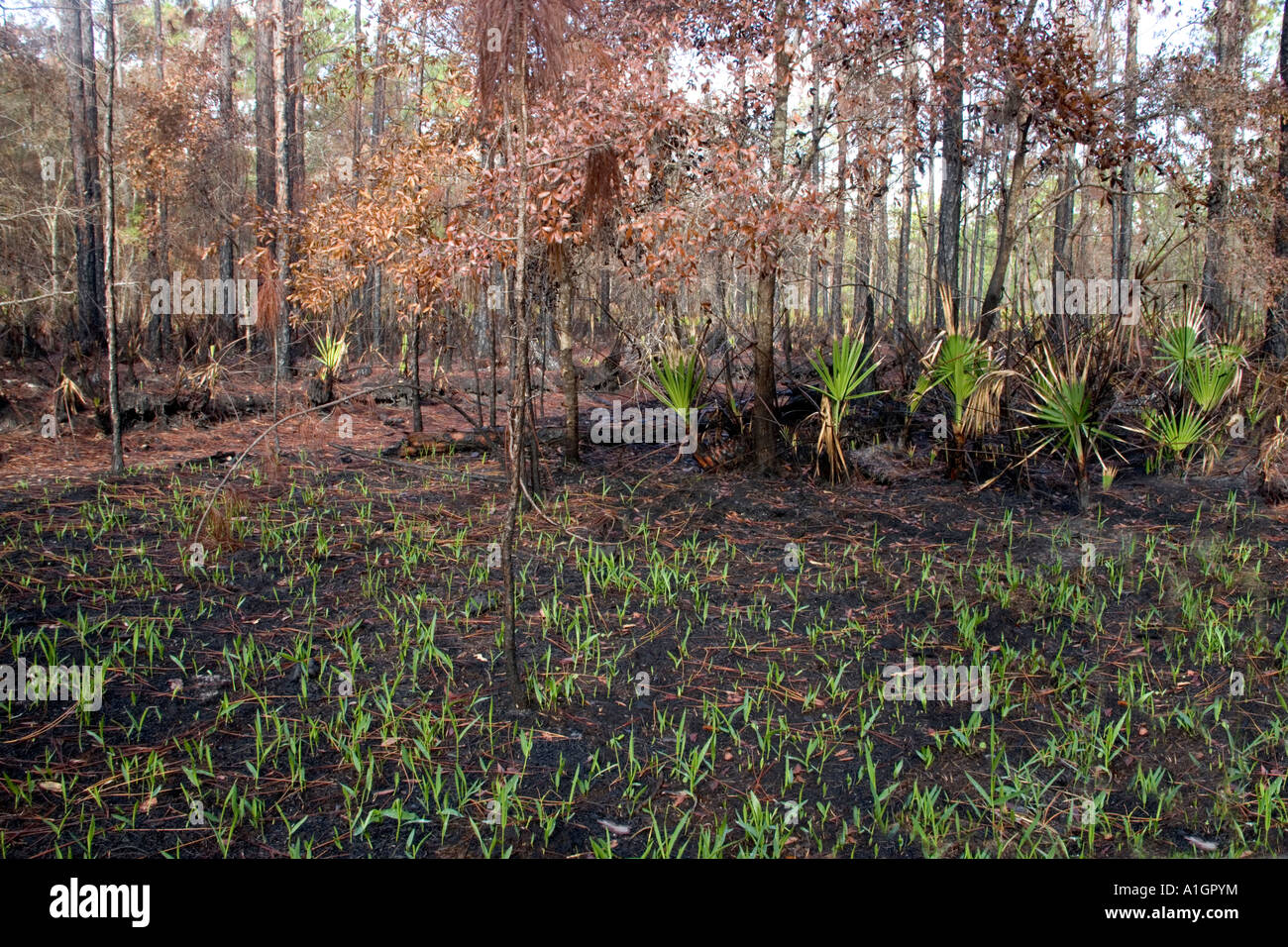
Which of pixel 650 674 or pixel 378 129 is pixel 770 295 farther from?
pixel 378 129

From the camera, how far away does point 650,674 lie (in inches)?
158

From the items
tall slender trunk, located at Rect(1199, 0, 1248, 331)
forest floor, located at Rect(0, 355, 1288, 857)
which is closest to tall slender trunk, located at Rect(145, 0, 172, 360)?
forest floor, located at Rect(0, 355, 1288, 857)

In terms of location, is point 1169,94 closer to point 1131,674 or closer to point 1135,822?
point 1131,674

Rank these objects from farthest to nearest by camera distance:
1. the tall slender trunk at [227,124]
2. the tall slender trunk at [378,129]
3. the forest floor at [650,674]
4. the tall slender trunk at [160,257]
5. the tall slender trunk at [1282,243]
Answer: the tall slender trunk at [227,124], the tall slender trunk at [160,257], the tall slender trunk at [1282,243], the tall slender trunk at [378,129], the forest floor at [650,674]

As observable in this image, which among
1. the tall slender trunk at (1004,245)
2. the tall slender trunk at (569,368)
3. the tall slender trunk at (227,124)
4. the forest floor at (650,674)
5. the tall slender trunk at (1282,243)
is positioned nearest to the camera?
the forest floor at (650,674)

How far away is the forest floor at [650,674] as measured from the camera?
291cm

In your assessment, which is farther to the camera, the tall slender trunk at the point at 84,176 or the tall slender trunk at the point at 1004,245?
the tall slender trunk at the point at 84,176

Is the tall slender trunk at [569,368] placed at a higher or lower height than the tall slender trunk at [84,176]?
lower

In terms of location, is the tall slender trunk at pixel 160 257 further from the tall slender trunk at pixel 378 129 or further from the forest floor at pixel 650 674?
the forest floor at pixel 650 674

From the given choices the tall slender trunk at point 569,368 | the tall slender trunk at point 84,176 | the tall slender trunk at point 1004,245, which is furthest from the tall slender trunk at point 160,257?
the tall slender trunk at point 1004,245

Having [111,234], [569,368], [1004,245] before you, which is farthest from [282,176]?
[1004,245]

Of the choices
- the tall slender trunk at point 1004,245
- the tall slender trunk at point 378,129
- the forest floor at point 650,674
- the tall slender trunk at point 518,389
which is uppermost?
the tall slender trunk at point 378,129

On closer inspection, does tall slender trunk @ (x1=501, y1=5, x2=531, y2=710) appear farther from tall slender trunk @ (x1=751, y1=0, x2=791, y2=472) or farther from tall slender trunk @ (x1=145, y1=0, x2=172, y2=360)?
tall slender trunk @ (x1=145, y1=0, x2=172, y2=360)

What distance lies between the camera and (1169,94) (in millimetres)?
11805
